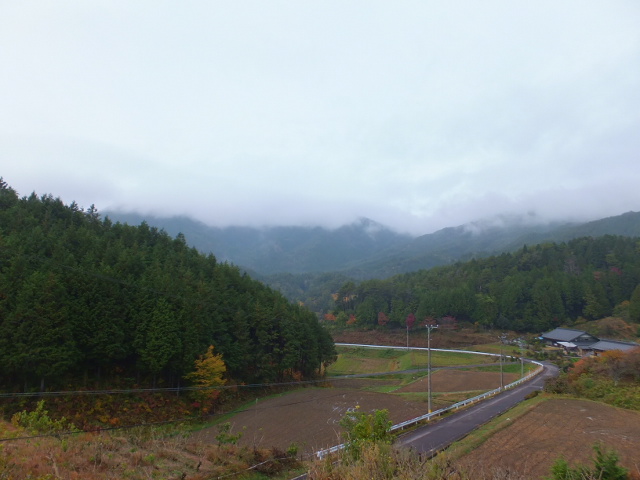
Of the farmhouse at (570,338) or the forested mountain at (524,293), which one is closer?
the farmhouse at (570,338)

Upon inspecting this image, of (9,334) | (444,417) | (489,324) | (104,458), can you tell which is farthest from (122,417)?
(489,324)

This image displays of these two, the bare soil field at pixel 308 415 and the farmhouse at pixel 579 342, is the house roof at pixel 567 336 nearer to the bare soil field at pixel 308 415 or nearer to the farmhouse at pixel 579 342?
the farmhouse at pixel 579 342

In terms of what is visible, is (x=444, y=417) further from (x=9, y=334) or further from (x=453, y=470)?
(x=9, y=334)

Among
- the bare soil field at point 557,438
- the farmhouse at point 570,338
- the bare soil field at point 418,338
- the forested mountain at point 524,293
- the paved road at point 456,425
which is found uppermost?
the forested mountain at point 524,293

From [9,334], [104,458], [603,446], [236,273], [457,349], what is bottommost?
[457,349]

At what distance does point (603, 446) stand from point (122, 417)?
26.1m

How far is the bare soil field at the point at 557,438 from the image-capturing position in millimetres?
15242

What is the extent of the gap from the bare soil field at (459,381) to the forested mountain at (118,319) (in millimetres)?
12207

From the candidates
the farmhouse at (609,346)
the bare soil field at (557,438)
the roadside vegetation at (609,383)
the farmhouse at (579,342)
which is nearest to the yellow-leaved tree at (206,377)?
the bare soil field at (557,438)

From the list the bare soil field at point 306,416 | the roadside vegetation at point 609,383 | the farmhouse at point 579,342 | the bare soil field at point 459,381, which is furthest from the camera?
the farmhouse at point 579,342

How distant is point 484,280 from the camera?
327 feet

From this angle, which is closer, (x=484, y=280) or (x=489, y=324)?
(x=489, y=324)

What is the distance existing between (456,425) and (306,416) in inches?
377

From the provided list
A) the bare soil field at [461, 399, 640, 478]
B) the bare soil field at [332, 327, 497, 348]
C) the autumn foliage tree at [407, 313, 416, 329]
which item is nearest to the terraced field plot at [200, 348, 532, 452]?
the bare soil field at [461, 399, 640, 478]
